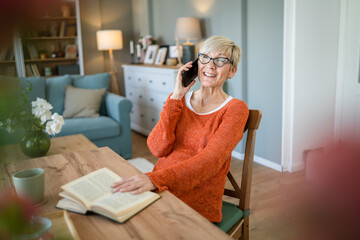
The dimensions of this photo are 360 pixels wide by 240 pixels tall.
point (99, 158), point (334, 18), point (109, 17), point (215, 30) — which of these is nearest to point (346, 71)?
point (334, 18)

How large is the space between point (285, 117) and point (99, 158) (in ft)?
6.53

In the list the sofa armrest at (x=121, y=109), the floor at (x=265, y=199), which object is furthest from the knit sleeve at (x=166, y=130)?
the sofa armrest at (x=121, y=109)

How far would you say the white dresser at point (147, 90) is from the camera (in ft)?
12.7

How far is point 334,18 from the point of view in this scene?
279cm

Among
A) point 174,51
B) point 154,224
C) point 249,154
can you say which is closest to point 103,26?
point 174,51

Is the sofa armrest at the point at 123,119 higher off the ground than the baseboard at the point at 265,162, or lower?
higher

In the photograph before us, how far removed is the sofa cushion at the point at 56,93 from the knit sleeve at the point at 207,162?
253 centimetres

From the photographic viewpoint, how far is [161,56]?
4.45 meters

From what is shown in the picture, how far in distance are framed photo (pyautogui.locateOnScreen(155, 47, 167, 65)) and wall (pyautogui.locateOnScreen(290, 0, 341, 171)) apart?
1.99 metres

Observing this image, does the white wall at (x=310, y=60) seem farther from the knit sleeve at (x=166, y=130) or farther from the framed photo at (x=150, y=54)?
the framed photo at (x=150, y=54)

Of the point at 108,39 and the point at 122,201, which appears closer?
the point at 122,201

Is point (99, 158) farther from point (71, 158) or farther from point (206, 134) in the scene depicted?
point (206, 134)

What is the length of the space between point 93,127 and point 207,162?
7.50 ft

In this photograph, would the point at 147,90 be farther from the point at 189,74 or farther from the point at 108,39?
the point at 189,74
